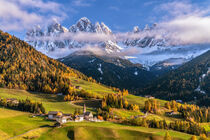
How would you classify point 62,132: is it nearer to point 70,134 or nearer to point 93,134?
point 70,134

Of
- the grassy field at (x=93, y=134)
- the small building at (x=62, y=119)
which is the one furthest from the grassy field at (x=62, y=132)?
the small building at (x=62, y=119)

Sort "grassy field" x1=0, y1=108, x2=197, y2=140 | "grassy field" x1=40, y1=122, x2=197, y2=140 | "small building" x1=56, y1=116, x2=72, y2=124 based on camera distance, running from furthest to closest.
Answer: "small building" x1=56, y1=116, x2=72, y2=124 → "grassy field" x1=40, y1=122, x2=197, y2=140 → "grassy field" x1=0, y1=108, x2=197, y2=140

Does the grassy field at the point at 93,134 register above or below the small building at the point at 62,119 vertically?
below

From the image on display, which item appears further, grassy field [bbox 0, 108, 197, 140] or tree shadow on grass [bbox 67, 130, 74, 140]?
tree shadow on grass [bbox 67, 130, 74, 140]

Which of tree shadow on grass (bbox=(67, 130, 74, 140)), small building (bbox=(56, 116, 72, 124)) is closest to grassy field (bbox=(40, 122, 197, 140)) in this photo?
tree shadow on grass (bbox=(67, 130, 74, 140))

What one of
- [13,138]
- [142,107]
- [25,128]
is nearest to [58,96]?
[142,107]

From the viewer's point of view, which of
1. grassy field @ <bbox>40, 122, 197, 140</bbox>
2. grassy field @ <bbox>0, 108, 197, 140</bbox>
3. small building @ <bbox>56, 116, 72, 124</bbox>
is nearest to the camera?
grassy field @ <bbox>0, 108, 197, 140</bbox>

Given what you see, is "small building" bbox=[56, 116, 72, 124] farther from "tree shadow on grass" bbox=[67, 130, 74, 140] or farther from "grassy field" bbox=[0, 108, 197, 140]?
"tree shadow on grass" bbox=[67, 130, 74, 140]

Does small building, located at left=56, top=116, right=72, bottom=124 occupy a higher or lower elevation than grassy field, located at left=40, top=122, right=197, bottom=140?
higher

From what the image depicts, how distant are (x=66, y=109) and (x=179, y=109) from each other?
11606cm

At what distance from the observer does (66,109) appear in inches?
5728

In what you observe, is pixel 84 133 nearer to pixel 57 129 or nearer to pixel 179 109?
pixel 57 129

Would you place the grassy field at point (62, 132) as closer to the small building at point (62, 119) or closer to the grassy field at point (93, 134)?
the grassy field at point (93, 134)

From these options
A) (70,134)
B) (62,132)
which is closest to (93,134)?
(70,134)
